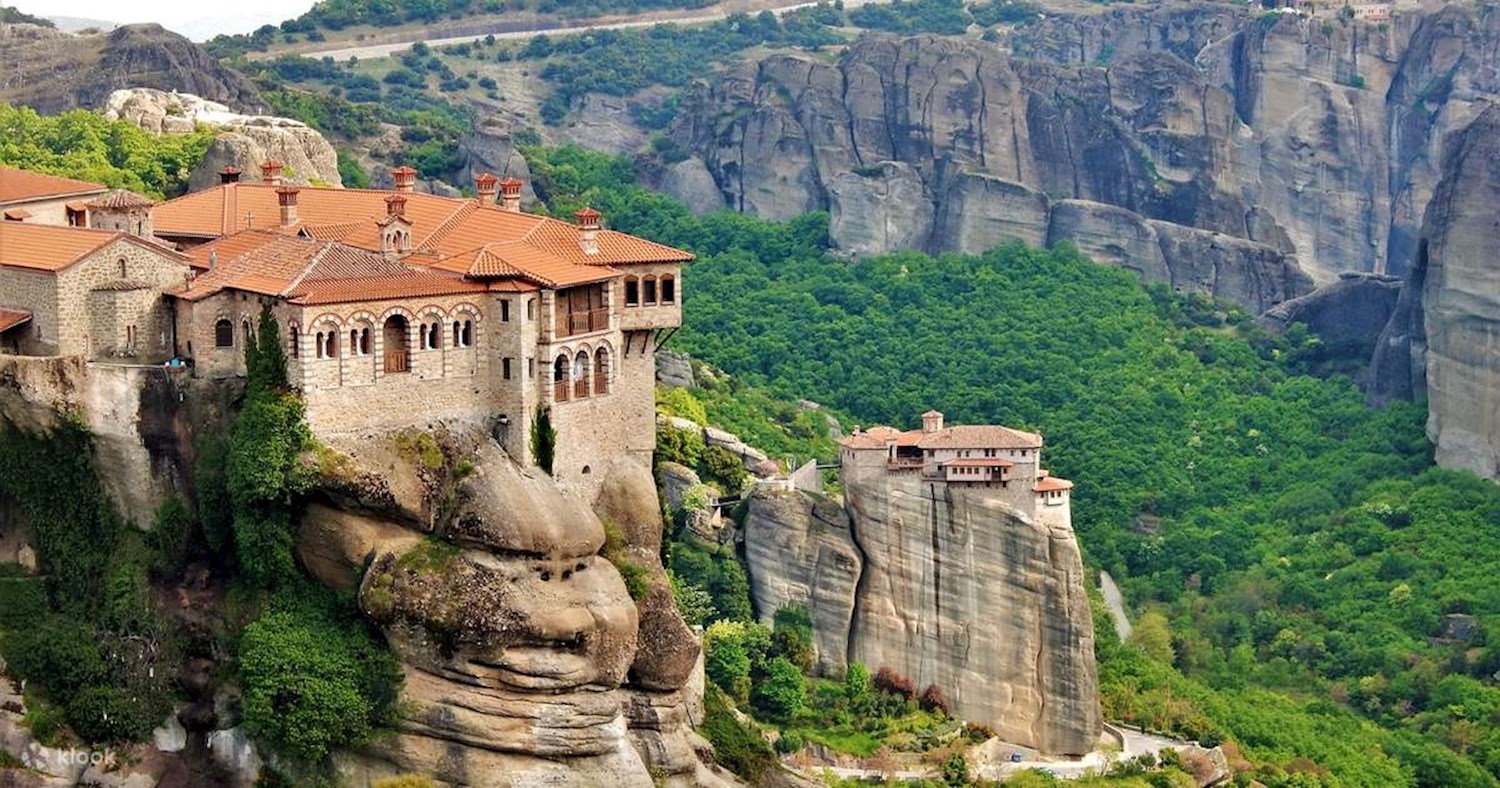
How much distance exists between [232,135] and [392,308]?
86.3ft

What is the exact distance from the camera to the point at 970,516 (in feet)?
285

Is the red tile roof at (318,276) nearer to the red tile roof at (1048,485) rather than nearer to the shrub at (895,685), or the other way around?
the shrub at (895,685)

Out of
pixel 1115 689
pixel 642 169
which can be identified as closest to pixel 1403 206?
pixel 642 169

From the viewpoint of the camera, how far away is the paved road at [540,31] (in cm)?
16225

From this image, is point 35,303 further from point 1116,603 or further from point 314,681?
point 1116,603

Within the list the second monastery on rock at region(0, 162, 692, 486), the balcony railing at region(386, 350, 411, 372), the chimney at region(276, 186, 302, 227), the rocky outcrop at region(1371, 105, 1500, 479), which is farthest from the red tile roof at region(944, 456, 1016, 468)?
the rocky outcrop at region(1371, 105, 1500, 479)

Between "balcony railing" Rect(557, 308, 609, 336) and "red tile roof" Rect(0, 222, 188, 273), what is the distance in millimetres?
7908

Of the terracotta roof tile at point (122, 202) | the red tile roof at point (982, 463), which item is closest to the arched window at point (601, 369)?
the terracotta roof tile at point (122, 202)

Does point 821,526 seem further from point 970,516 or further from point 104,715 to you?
point 104,715

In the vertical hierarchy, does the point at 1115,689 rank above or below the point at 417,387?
below

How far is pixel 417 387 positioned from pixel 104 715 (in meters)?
8.93

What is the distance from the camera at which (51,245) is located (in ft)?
228

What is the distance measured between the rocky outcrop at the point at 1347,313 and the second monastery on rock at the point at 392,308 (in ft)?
187

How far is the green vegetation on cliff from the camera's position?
90.1 meters
